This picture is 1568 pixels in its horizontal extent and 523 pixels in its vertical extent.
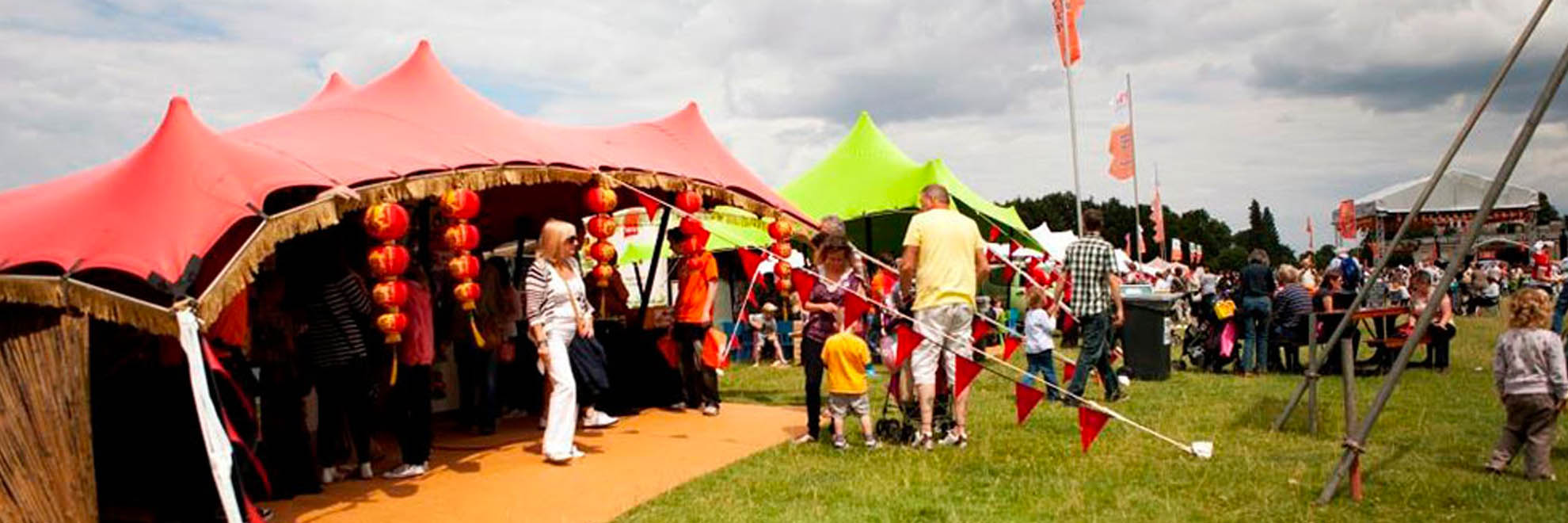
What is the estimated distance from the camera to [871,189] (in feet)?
57.3

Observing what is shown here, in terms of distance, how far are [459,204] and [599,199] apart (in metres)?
1.66

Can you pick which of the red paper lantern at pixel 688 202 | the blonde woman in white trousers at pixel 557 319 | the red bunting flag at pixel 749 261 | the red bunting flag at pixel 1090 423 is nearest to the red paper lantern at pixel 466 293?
the blonde woman in white trousers at pixel 557 319

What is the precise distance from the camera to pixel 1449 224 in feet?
151

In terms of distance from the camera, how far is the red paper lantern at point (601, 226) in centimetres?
937

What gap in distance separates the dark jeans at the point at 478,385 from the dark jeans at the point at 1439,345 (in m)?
10.1

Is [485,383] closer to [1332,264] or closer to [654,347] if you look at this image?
[654,347]

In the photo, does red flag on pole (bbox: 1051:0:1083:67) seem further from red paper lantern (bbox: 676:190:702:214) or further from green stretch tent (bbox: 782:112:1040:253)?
red paper lantern (bbox: 676:190:702:214)

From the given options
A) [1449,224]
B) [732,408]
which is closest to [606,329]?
[732,408]

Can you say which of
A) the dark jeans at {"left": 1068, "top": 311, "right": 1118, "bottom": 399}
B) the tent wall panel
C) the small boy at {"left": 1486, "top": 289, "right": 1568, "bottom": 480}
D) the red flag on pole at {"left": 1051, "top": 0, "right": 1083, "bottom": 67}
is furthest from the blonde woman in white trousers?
the red flag on pole at {"left": 1051, "top": 0, "right": 1083, "bottom": 67}

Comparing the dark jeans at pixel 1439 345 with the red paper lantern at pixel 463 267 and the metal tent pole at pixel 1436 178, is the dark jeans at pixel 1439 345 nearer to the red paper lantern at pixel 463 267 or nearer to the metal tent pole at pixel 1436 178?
the metal tent pole at pixel 1436 178

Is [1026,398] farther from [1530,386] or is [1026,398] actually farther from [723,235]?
[723,235]

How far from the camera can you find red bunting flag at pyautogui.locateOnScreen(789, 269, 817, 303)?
853cm

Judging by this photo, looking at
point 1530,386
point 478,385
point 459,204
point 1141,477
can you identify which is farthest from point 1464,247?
point 478,385

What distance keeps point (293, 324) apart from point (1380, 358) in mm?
11942
